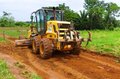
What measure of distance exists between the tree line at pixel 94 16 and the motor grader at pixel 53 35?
22145 millimetres

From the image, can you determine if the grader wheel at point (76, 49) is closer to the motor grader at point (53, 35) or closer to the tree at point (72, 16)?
the motor grader at point (53, 35)

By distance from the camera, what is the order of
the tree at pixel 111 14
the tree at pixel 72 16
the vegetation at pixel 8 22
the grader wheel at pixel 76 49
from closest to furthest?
the grader wheel at pixel 76 49, the tree at pixel 72 16, the tree at pixel 111 14, the vegetation at pixel 8 22

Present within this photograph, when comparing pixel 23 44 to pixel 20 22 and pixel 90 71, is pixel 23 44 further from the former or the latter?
pixel 20 22

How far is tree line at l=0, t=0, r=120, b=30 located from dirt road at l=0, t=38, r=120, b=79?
76.2 ft

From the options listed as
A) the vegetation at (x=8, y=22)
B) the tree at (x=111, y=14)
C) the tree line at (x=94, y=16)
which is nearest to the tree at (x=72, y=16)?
the tree line at (x=94, y=16)

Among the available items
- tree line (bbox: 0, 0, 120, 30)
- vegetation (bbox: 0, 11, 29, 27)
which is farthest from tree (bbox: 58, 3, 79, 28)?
vegetation (bbox: 0, 11, 29, 27)

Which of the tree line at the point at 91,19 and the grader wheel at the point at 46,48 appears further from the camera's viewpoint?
the tree line at the point at 91,19

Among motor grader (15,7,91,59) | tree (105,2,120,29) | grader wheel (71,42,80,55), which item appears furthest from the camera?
tree (105,2,120,29)

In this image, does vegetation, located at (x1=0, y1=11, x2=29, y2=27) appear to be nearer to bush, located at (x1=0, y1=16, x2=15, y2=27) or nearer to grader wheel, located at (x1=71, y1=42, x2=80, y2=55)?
bush, located at (x1=0, y1=16, x2=15, y2=27)

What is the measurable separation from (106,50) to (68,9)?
1262 inches

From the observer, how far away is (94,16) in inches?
1857

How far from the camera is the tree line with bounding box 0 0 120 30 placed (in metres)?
46.5

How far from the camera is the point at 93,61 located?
1507 cm

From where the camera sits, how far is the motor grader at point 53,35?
15.6m
